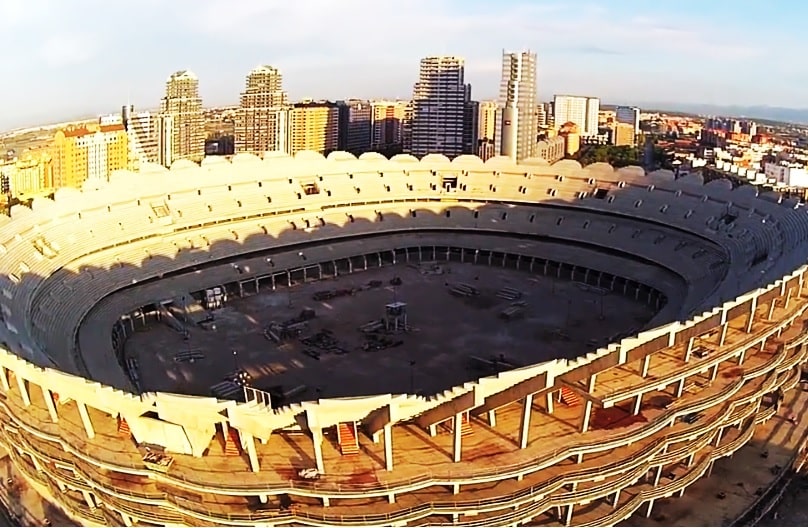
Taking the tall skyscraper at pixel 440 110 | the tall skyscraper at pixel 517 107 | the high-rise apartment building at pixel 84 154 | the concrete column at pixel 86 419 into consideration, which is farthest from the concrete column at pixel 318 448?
the tall skyscraper at pixel 440 110

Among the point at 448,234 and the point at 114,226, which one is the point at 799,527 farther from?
the point at 114,226

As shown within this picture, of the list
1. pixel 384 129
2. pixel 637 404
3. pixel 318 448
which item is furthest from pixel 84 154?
pixel 637 404

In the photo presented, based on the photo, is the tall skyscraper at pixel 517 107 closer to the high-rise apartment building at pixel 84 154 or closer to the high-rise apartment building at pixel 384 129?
the high-rise apartment building at pixel 384 129

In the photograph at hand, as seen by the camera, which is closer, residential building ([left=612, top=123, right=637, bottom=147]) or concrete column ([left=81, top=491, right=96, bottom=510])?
concrete column ([left=81, top=491, right=96, bottom=510])

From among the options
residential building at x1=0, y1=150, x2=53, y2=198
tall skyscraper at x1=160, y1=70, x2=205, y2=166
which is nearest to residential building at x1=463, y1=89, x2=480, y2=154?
tall skyscraper at x1=160, y1=70, x2=205, y2=166

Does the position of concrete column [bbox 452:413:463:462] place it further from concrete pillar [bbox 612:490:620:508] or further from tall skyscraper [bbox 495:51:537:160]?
tall skyscraper [bbox 495:51:537:160]

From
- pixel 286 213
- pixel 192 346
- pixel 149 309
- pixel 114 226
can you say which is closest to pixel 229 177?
pixel 286 213

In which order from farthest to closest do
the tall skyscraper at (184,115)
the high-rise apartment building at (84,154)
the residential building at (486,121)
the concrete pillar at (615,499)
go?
1. the residential building at (486,121)
2. the tall skyscraper at (184,115)
3. the high-rise apartment building at (84,154)
4. the concrete pillar at (615,499)
